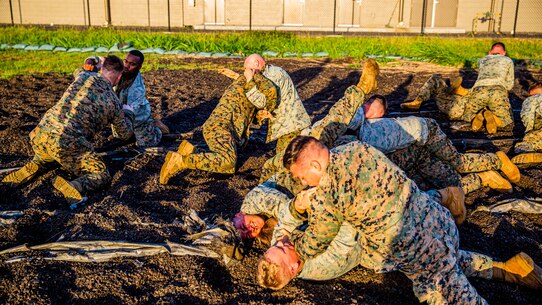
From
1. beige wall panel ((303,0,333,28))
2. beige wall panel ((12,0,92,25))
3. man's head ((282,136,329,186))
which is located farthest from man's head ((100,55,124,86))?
beige wall panel ((12,0,92,25))

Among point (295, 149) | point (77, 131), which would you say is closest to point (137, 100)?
point (77, 131)

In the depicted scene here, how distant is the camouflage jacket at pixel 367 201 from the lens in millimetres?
3336

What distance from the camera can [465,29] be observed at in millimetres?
26500

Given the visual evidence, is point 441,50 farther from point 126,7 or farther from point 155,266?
point 126,7

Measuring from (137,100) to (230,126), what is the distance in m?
1.69

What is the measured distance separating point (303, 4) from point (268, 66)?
21697 millimetres

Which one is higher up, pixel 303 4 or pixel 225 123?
pixel 303 4

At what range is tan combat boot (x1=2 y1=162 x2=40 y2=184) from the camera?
5.57 metres

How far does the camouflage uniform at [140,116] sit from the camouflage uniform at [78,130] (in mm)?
1006

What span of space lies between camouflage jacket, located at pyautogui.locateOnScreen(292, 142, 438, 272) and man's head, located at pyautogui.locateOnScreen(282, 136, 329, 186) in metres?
0.05

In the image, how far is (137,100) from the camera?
729cm

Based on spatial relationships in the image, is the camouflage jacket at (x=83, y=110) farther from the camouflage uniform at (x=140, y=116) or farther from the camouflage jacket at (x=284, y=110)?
the camouflage jacket at (x=284, y=110)

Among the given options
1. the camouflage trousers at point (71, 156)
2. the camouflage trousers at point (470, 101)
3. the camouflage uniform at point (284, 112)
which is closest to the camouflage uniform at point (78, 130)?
the camouflage trousers at point (71, 156)

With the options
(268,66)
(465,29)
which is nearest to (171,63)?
(268,66)
